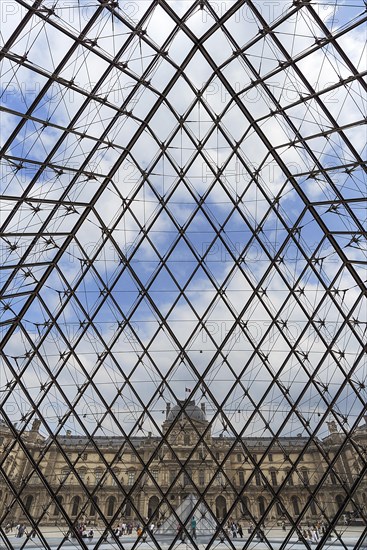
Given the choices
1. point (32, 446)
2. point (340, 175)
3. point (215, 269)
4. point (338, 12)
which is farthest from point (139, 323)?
point (338, 12)

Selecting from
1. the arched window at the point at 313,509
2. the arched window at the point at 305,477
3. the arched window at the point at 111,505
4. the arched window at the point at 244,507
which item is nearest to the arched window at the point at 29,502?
the arched window at the point at 111,505

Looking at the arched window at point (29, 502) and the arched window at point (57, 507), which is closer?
the arched window at point (57, 507)

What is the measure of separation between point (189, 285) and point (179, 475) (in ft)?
29.9

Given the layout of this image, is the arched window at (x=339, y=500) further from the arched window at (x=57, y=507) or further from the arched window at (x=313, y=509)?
the arched window at (x=57, y=507)

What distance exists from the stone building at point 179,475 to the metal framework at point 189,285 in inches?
6.7

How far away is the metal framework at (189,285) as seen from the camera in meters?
17.0

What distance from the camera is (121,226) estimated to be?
2083 cm

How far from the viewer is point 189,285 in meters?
21.0

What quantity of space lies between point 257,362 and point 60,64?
15701 mm

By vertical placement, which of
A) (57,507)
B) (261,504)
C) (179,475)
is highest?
(57,507)

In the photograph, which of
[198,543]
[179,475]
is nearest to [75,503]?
[179,475]

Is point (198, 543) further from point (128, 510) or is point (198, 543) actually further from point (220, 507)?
point (128, 510)

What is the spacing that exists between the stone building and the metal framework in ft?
0.56

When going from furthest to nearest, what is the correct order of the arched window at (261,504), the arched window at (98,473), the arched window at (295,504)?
the arched window at (98,473) → the arched window at (261,504) → the arched window at (295,504)
